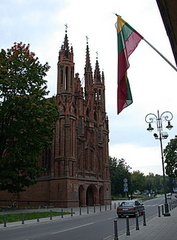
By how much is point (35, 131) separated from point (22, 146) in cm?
178

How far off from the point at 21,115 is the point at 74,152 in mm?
A: 17204

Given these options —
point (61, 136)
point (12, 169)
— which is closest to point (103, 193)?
point (61, 136)

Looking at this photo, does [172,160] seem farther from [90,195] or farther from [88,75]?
[88,75]

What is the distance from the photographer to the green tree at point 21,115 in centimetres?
2419

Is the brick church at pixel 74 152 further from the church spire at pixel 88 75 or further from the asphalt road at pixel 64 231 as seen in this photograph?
the asphalt road at pixel 64 231

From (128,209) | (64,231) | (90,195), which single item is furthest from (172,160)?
(64,231)

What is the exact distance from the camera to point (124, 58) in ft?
32.6

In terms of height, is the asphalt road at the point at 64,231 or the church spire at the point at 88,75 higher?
the church spire at the point at 88,75

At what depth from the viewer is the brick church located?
127ft

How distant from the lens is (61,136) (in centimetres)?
4003

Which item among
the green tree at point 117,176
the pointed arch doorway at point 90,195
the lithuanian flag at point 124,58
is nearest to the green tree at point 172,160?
the pointed arch doorway at point 90,195

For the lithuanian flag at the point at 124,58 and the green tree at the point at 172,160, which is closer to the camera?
the lithuanian flag at the point at 124,58

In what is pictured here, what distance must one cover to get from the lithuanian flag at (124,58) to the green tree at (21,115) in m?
15.2

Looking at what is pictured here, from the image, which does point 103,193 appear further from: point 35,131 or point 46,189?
point 35,131
